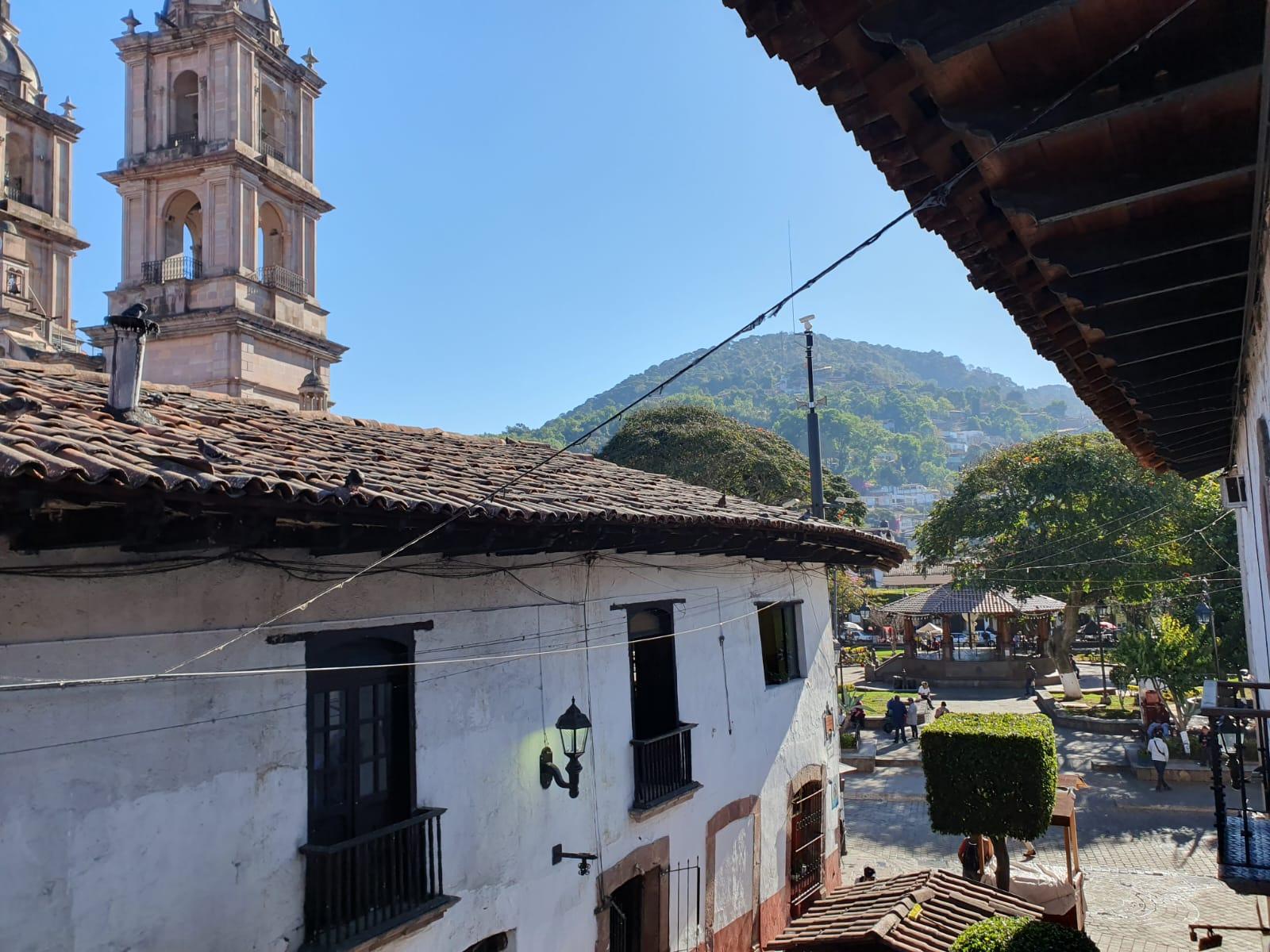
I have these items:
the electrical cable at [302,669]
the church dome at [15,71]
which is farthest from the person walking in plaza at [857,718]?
the church dome at [15,71]

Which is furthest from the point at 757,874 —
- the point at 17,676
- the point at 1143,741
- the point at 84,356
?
the point at 84,356

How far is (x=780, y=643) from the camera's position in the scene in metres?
13.1

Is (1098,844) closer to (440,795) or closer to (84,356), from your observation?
(440,795)

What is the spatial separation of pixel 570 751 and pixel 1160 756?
1574cm

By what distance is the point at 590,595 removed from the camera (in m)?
8.70

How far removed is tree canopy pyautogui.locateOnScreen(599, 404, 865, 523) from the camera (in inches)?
1309

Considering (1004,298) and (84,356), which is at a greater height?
(84,356)

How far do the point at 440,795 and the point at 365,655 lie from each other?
123 cm

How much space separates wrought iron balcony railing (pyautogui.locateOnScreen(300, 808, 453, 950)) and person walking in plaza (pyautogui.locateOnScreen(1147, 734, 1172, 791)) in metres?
17.0

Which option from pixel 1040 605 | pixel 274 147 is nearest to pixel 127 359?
pixel 274 147

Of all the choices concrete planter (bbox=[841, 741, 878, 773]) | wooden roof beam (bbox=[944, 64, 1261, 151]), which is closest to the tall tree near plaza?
concrete planter (bbox=[841, 741, 878, 773])

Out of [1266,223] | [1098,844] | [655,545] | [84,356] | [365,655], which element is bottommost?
[1098,844]

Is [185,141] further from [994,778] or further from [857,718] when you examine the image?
[994,778]

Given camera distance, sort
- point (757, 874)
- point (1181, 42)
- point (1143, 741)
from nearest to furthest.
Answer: point (1181, 42), point (757, 874), point (1143, 741)
